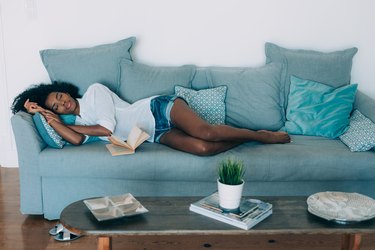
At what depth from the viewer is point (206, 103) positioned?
307 cm

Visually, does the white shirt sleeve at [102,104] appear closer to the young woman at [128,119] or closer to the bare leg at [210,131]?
the young woman at [128,119]

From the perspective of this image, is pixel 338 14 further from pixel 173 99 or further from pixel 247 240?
pixel 247 240

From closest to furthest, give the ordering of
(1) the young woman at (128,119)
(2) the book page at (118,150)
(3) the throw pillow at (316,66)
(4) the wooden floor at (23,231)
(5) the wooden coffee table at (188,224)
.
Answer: (5) the wooden coffee table at (188,224) → (4) the wooden floor at (23,231) → (2) the book page at (118,150) → (1) the young woman at (128,119) → (3) the throw pillow at (316,66)

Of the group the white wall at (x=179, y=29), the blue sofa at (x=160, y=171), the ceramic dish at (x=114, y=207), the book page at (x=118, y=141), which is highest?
the white wall at (x=179, y=29)

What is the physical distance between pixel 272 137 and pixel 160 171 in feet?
2.65

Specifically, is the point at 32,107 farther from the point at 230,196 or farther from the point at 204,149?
the point at 230,196

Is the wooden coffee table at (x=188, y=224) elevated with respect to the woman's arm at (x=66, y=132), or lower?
lower

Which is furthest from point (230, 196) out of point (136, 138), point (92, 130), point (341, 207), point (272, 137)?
point (92, 130)

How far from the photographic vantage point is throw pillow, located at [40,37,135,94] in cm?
308

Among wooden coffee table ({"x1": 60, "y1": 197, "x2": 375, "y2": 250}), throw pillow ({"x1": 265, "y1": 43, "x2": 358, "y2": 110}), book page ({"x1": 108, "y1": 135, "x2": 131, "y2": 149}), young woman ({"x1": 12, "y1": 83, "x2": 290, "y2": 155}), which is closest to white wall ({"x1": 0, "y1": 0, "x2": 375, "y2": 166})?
throw pillow ({"x1": 265, "y1": 43, "x2": 358, "y2": 110})

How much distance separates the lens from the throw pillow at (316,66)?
3.23 meters

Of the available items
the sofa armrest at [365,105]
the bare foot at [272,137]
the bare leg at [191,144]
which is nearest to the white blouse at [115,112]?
the bare leg at [191,144]

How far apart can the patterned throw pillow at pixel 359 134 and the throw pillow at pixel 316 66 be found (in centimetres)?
37

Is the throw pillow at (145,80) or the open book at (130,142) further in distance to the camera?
the throw pillow at (145,80)
